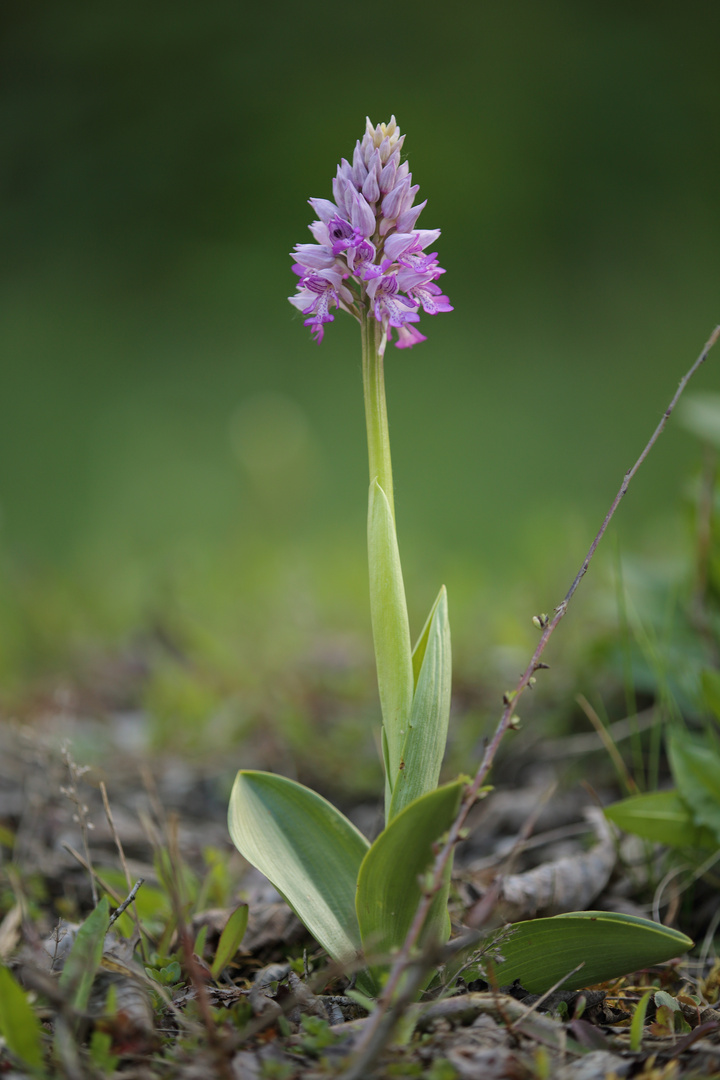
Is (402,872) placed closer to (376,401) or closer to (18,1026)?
(18,1026)

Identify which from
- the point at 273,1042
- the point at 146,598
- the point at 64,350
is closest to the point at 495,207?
the point at 64,350

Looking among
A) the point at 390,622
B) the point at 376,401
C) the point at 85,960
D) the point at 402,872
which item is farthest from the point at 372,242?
the point at 85,960

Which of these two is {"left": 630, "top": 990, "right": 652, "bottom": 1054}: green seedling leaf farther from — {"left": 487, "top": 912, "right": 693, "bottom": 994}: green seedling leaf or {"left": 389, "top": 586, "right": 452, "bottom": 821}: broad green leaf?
{"left": 389, "top": 586, "right": 452, "bottom": 821}: broad green leaf

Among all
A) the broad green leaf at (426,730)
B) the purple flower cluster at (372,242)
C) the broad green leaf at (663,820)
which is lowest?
the broad green leaf at (663,820)

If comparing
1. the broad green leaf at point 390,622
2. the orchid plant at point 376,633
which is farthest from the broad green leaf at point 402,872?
the broad green leaf at point 390,622

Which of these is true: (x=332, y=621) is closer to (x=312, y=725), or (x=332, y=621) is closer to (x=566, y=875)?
(x=312, y=725)

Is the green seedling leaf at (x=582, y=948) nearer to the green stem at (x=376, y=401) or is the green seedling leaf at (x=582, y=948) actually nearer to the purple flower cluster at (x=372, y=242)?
the green stem at (x=376, y=401)
